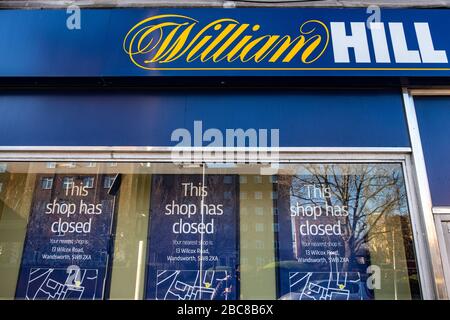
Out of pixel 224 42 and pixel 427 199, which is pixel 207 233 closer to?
pixel 224 42

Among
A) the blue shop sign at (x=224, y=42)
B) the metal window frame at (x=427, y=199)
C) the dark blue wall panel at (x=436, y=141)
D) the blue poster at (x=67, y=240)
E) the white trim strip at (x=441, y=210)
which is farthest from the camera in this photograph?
the blue shop sign at (x=224, y=42)

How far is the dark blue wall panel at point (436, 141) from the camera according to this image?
12.4ft

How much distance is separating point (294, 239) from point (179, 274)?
140 cm

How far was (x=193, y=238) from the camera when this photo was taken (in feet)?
13.4

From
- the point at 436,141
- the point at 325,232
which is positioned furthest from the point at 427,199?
the point at 325,232

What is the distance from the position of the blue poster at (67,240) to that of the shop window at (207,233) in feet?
0.04

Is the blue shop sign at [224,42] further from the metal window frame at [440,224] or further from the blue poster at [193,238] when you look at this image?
the metal window frame at [440,224]

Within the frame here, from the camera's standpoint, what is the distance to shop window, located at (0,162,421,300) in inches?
152

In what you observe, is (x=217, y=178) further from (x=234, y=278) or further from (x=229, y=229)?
(x=234, y=278)

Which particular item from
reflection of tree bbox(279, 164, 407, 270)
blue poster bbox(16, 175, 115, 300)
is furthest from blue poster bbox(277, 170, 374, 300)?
blue poster bbox(16, 175, 115, 300)

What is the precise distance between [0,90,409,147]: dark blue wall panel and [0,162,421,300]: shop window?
1.10ft

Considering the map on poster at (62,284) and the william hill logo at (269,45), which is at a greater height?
the william hill logo at (269,45)

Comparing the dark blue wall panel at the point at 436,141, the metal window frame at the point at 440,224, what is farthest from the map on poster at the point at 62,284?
the dark blue wall panel at the point at 436,141

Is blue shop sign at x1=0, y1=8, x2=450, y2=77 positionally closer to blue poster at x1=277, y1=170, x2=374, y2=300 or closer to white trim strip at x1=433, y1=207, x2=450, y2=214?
blue poster at x1=277, y1=170, x2=374, y2=300
